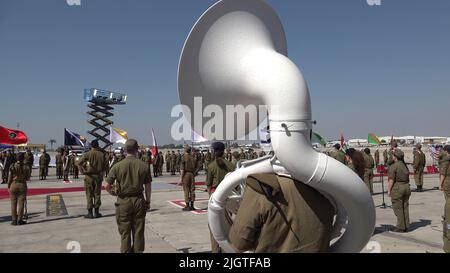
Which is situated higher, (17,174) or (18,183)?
(17,174)

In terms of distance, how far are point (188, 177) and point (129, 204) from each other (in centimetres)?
497

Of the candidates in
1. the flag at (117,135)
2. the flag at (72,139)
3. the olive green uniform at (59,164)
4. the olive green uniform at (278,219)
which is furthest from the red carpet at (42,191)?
the olive green uniform at (278,219)

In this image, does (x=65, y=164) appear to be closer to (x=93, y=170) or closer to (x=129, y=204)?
(x=93, y=170)

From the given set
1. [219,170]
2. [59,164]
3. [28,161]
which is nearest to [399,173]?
[219,170]

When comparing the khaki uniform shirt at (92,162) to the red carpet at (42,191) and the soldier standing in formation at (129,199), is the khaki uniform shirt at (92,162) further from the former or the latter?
the red carpet at (42,191)

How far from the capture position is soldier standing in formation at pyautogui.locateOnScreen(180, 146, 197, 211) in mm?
9633

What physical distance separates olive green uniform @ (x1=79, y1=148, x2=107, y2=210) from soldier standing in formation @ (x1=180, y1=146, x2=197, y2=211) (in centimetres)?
214

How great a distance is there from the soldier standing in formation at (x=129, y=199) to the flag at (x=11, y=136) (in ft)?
26.3

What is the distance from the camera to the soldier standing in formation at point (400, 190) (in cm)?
707

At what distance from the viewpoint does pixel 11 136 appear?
1147 cm
